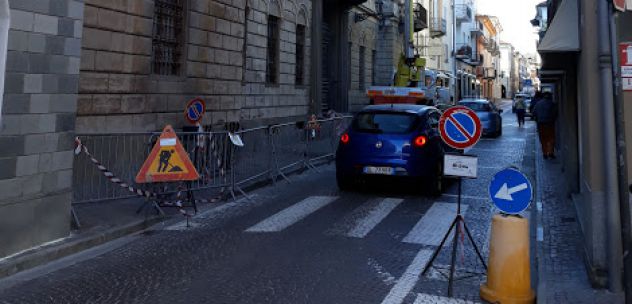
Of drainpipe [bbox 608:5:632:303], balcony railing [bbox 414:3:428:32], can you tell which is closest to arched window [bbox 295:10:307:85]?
balcony railing [bbox 414:3:428:32]

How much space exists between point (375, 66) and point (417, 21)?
5.00 m

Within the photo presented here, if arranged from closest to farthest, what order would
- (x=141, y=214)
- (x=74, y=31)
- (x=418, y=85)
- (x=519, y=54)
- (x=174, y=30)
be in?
1. (x=74, y=31)
2. (x=141, y=214)
3. (x=174, y=30)
4. (x=418, y=85)
5. (x=519, y=54)

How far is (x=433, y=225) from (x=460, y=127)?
8.04 feet

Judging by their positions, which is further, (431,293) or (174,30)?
(174,30)

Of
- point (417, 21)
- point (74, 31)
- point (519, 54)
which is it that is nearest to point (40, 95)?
point (74, 31)

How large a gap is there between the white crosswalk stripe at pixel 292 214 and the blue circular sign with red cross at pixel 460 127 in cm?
293

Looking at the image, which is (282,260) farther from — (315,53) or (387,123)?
(315,53)

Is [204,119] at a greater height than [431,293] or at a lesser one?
greater

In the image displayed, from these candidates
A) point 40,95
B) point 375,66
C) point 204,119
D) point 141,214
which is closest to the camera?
point 40,95

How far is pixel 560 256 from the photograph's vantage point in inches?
237

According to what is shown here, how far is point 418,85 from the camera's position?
26.7 metres

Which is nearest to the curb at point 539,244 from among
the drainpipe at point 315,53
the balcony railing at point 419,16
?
the drainpipe at point 315,53

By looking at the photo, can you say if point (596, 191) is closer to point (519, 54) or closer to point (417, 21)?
point (417, 21)

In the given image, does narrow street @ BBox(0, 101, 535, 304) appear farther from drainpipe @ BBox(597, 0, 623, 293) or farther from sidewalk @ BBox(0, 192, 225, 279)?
drainpipe @ BBox(597, 0, 623, 293)
